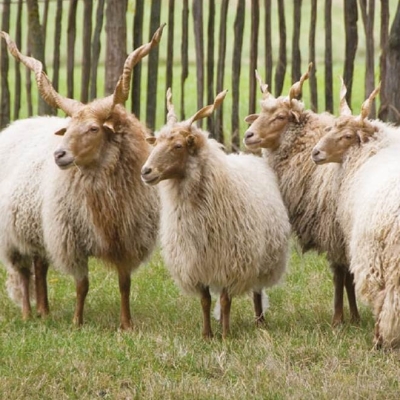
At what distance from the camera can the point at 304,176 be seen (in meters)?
7.46

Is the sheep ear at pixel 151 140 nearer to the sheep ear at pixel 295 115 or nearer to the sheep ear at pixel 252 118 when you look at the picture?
the sheep ear at pixel 252 118

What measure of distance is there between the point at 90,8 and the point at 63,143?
3775mm

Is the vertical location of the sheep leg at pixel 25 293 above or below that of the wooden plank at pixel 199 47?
below

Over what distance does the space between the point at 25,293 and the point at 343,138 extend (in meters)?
2.60

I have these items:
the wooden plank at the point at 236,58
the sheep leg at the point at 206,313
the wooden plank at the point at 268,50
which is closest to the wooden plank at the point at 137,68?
the wooden plank at the point at 236,58

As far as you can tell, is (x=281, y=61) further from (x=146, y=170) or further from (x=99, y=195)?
(x=146, y=170)

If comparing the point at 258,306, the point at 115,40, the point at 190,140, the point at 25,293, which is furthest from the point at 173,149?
the point at 115,40

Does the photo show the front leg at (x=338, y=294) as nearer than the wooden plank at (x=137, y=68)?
Yes

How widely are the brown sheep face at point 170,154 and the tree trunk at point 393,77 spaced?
3465 mm

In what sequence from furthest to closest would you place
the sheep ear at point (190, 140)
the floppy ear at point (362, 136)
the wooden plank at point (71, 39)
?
the wooden plank at point (71, 39) < the floppy ear at point (362, 136) < the sheep ear at point (190, 140)

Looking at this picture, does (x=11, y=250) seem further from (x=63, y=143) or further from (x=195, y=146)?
(x=195, y=146)

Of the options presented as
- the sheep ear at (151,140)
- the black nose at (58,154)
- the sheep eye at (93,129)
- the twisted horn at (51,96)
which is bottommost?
the black nose at (58,154)

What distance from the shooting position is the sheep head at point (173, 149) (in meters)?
6.58

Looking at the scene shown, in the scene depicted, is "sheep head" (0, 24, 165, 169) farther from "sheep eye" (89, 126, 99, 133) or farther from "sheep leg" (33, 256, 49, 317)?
"sheep leg" (33, 256, 49, 317)
